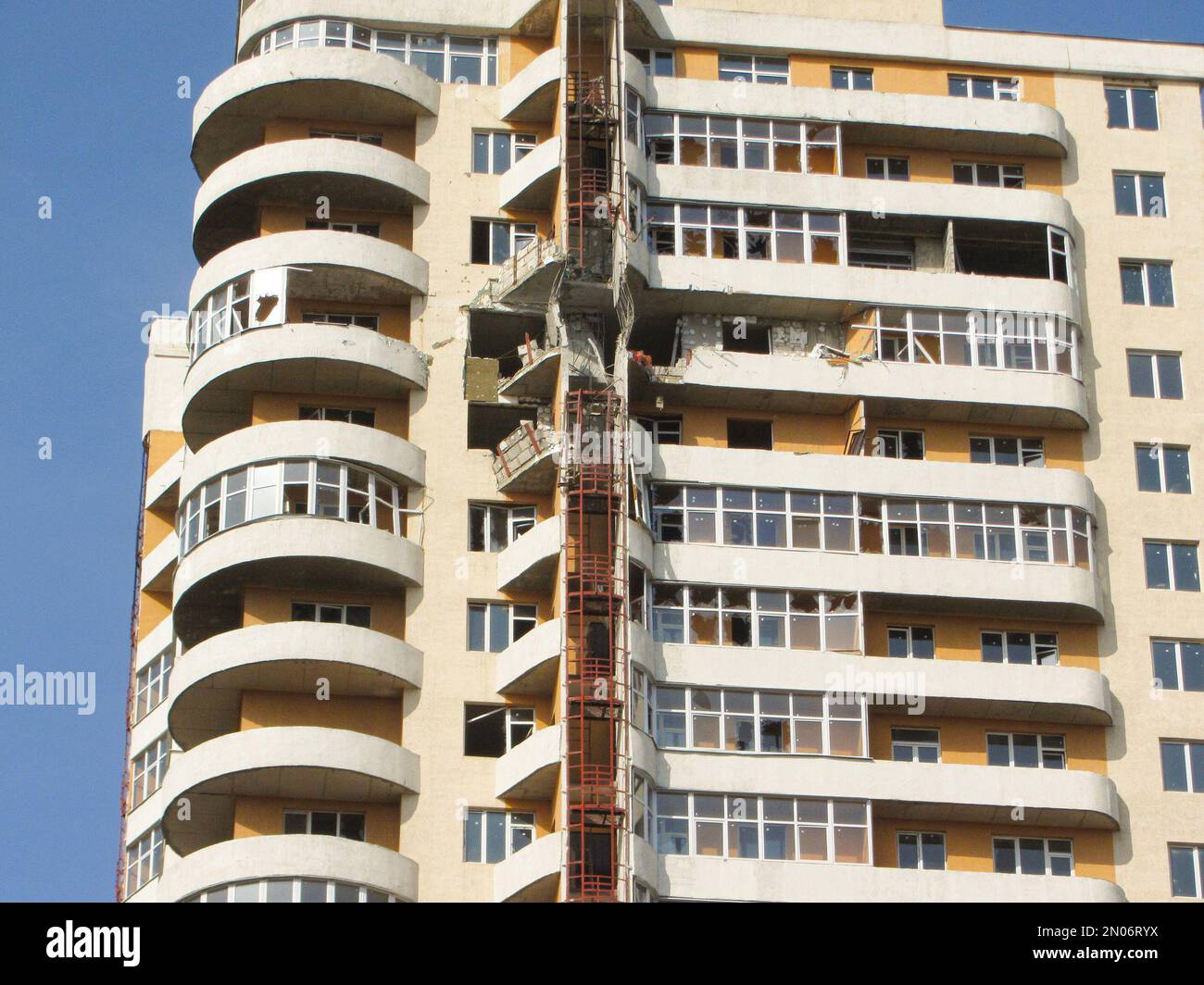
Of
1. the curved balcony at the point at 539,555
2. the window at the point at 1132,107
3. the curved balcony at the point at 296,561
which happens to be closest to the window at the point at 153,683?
the curved balcony at the point at 296,561

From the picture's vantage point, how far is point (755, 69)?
246 ft

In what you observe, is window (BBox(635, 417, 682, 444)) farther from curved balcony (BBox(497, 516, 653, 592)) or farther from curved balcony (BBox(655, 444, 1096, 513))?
curved balcony (BBox(497, 516, 653, 592))

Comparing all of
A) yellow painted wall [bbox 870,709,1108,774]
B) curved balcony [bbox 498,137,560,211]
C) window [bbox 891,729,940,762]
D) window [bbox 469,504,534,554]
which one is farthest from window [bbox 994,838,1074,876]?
curved balcony [bbox 498,137,560,211]

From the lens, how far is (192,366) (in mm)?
69750

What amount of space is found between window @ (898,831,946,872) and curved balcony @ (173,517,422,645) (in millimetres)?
14894

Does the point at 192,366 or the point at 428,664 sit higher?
the point at 192,366

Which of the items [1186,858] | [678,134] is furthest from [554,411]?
[1186,858]

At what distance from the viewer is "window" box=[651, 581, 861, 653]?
66.1 metres

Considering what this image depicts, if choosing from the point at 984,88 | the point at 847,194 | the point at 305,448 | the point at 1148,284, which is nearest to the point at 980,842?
the point at 1148,284

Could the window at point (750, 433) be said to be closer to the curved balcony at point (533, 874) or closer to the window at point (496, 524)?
the window at point (496, 524)

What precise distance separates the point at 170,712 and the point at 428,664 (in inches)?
283

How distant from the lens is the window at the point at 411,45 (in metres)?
73.7
